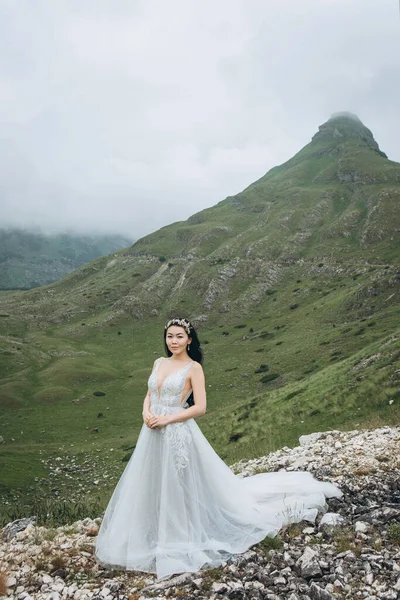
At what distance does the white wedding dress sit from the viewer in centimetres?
756

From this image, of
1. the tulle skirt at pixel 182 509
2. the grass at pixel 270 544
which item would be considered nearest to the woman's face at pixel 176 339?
the tulle skirt at pixel 182 509

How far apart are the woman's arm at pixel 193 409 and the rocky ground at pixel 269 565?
8.94 ft

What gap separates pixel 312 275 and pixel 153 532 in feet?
446

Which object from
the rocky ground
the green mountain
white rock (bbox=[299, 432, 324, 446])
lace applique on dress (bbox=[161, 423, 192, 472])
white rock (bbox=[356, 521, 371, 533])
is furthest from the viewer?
the green mountain

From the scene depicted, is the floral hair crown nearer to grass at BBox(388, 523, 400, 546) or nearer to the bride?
the bride

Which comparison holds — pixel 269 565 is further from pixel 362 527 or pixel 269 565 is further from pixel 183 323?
pixel 183 323

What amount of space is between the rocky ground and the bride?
340 mm

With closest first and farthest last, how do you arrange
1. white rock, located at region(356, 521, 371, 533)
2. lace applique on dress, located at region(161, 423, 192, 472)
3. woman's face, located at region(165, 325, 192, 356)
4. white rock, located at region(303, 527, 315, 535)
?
white rock, located at region(356, 521, 371, 533) → white rock, located at region(303, 527, 315, 535) → lace applique on dress, located at region(161, 423, 192, 472) → woman's face, located at region(165, 325, 192, 356)

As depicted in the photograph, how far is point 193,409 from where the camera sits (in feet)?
27.4

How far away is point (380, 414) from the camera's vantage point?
2136 cm

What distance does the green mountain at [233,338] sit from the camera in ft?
115

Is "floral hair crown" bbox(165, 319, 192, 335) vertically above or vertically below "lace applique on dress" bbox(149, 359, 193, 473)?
above

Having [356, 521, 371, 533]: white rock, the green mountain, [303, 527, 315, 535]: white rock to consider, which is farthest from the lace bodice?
the green mountain

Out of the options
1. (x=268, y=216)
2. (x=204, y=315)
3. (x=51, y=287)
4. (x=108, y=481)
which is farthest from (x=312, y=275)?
(x=51, y=287)
